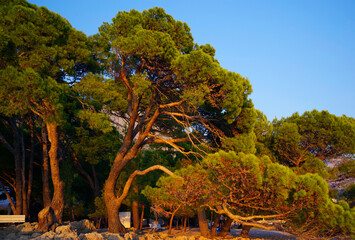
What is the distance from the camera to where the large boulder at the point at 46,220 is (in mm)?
8977

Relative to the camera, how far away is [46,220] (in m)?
9.08

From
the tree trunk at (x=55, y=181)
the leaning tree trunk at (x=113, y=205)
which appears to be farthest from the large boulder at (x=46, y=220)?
the leaning tree trunk at (x=113, y=205)

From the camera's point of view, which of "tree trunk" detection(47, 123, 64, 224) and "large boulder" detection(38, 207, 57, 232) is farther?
"tree trunk" detection(47, 123, 64, 224)

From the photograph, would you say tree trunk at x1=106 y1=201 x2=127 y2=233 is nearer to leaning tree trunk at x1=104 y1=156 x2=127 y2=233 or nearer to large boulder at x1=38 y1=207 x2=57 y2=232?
leaning tree trunk at x1=104 y1=156 x2=127 y2=233

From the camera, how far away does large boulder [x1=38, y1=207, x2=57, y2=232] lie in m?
8.98

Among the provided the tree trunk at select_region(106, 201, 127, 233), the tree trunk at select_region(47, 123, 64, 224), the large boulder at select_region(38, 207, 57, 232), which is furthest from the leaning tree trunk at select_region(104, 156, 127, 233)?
the large boulder at select_region(38, 207, 57, 232)

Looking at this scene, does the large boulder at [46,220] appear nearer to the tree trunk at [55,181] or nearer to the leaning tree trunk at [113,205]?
the tree trunk at [55,181]

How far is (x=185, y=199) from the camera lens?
27.0 ft

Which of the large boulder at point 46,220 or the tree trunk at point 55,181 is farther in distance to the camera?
the tree trunk at point 55,181

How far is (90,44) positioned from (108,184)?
218 inches

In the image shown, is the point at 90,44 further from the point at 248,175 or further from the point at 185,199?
the point at 248,175

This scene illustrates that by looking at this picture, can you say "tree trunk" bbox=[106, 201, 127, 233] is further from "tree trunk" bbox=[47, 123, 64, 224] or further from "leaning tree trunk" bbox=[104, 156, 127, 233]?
"tree trunk" bbox=[47, 123, 64, 224]

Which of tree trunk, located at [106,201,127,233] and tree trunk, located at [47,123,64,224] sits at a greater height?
tree trunk, located at [47,123,64,224]

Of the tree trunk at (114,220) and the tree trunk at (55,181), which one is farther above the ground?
the tree trunk at (55,181)
